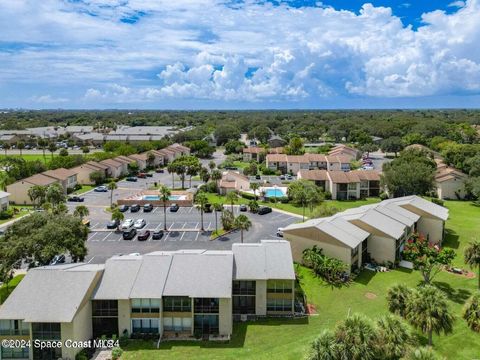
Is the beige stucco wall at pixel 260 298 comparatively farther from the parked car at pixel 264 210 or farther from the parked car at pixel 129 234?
the parked car at pixel 264 210

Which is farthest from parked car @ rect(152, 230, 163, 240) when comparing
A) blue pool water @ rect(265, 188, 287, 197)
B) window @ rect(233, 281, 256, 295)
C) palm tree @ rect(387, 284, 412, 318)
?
palm tree @ rect(387, 284, 412, 318)

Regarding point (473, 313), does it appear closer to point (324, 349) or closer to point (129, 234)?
point (324, 349)

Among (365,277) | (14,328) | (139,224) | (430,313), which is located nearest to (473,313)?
(430,313)

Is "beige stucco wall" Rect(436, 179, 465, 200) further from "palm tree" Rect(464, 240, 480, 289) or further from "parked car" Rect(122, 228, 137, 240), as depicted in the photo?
"parked car" Rect(122, 228, 137, 240)

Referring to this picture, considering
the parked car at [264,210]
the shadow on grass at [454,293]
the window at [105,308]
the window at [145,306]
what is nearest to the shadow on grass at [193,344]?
the window at [145,306]

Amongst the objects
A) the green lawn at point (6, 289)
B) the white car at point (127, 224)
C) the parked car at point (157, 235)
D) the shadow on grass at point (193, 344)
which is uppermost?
the white car at point (127, 224)

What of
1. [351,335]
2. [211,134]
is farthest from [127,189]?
[211,134]
